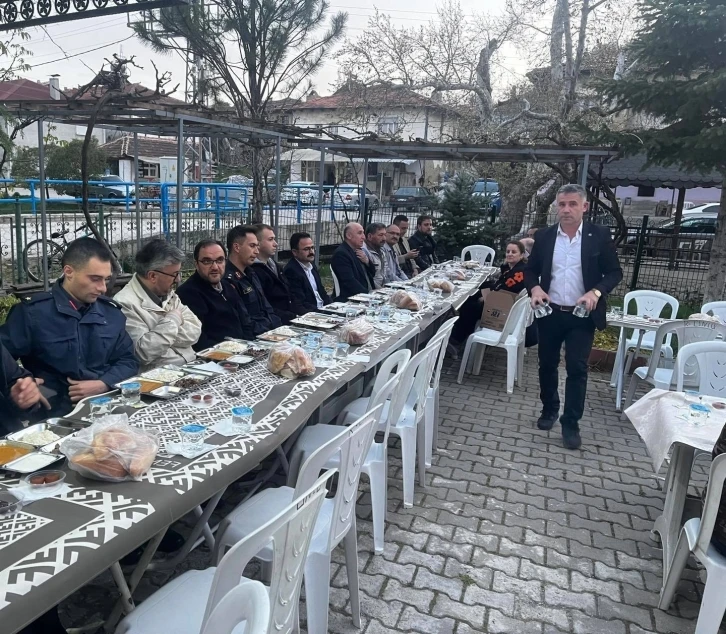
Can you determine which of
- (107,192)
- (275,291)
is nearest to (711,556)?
(275,291)

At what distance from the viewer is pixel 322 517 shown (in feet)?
7.50

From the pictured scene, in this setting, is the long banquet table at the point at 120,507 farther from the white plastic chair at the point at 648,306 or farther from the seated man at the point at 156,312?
the white plastic chair at the point at 648,306

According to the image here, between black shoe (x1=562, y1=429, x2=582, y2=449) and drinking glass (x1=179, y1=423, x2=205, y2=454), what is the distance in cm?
325

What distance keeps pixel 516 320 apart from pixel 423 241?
385 centimetres

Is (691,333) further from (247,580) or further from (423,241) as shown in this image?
(423,241)

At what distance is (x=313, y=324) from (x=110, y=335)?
57.9 inches

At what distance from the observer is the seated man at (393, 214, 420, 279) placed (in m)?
8.45

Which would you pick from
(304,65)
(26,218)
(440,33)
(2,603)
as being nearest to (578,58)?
(440,33)

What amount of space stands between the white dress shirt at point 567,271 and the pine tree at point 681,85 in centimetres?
366

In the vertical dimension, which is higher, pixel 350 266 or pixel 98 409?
pixel 350 266

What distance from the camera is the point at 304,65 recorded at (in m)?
9.27

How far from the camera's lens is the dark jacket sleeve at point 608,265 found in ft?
13.6

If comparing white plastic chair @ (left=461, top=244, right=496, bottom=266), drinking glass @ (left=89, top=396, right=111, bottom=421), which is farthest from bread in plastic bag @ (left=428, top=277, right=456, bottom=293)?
white plastic chair @ (left=461, top=244, right=496, bottom=266)

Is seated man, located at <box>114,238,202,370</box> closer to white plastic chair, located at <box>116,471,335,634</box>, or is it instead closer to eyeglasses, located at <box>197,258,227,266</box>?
eyeglasses, located at <box>197,258,227,266</box>
